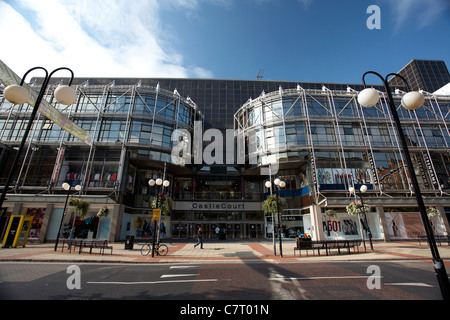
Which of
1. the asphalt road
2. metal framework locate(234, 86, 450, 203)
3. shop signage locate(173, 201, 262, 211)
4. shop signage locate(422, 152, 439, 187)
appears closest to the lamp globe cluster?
the asphalt road

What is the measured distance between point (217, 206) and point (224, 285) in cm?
2338

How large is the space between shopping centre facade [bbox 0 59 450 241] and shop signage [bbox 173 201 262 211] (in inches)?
5.9

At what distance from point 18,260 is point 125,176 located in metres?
13.7

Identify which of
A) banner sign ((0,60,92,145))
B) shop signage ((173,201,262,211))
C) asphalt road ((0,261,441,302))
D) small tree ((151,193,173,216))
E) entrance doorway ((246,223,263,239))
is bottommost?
asphalt road ((0,261,441,302))

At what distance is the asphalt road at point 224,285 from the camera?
5.61 meters

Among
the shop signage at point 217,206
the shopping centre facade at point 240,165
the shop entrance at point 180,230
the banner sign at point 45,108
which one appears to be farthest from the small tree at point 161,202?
the shop entrance at point 180,230

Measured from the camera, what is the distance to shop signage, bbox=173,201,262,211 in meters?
29.8

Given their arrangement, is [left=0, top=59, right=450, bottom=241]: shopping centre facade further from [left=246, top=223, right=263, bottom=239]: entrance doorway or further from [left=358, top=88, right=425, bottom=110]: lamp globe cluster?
[left=358, top=88, right=425, bottom=110]: lamp globe cluster

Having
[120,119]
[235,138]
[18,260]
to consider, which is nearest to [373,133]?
[235,138]

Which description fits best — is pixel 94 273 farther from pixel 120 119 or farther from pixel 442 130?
pixel 442 130

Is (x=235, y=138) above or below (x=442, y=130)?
above

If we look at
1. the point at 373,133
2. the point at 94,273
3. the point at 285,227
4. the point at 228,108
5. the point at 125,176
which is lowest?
the point at 94,273

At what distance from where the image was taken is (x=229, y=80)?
134ft

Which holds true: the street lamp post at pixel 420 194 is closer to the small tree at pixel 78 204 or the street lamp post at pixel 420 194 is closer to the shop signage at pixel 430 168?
the small tree at pixel 78 204
